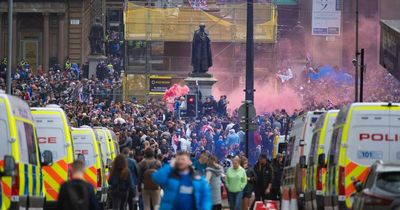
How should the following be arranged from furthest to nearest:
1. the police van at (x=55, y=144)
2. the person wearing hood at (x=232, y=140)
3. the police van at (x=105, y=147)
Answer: the person wearing hood at (x=232, y=140), the police van at (x=105, y=147), the police van at (x=55, y=144)

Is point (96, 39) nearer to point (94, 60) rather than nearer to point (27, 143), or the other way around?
point (94, 60)

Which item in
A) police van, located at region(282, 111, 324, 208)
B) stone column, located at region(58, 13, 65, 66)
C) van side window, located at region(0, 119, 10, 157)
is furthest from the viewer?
stone column, located at region(58, 13, 65, 66)

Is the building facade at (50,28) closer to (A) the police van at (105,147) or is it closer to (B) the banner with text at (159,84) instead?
(B) the banner with text at (159,84)

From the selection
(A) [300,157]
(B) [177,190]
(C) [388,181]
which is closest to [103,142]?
(A) [300,157]

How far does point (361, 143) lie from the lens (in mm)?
26969

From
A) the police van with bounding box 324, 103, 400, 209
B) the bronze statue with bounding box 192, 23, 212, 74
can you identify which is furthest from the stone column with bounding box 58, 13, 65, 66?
the police van with bounding box 324, 103, 400, 209

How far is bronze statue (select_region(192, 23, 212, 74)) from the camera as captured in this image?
71.7 metres

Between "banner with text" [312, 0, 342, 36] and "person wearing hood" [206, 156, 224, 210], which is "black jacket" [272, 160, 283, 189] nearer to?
"person wearing hood" [206, 156, 224, 210]

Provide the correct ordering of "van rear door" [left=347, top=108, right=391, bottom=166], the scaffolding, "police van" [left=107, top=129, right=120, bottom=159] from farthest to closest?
the scaffolding, "police van" [left=107, top=129, right=120, bottom=159], "van rear door" [left=347, top=108, right=391, bottom=166]

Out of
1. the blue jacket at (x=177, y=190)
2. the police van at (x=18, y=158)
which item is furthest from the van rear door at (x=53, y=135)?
the blue jacket at (x=177, y=190)

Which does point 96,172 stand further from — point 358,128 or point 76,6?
point 76,6

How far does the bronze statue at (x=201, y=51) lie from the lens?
7169 cm

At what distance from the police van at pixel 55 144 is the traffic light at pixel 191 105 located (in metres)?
34.6

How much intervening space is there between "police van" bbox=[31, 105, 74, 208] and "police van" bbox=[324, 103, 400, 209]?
16.4ft
